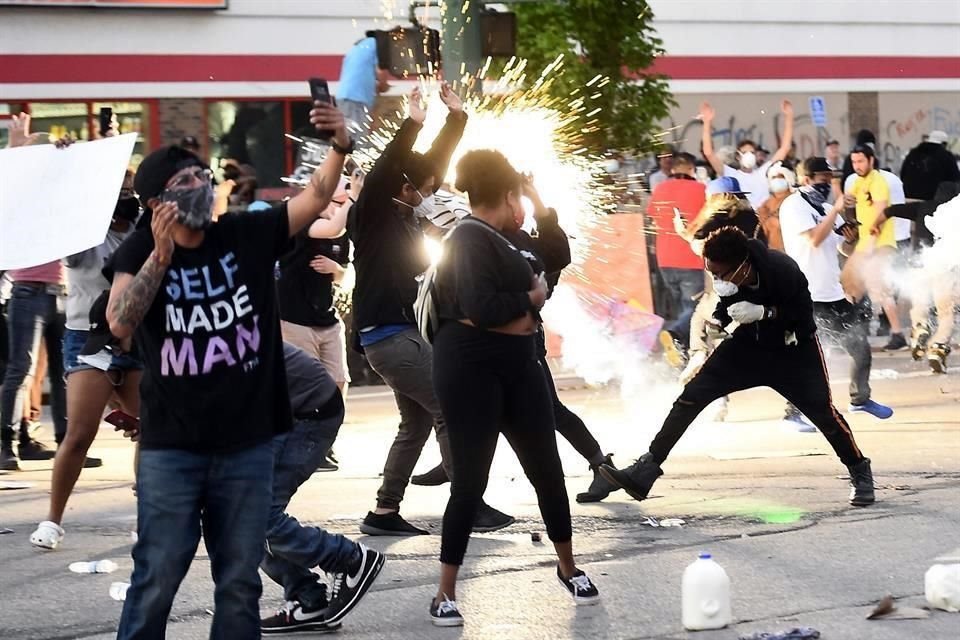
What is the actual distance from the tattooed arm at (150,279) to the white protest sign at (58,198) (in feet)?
3.66

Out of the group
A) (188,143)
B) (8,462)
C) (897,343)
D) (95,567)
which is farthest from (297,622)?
(897,343)

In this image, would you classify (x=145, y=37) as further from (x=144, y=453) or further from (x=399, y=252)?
(x=144, y=453)

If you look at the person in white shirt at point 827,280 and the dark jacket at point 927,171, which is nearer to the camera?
the person in white shirt at point 827,280

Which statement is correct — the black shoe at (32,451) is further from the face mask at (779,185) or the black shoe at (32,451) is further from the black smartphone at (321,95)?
the face mask at (779,185)

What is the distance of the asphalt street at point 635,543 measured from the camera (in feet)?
20.9

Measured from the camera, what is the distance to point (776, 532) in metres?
7.88

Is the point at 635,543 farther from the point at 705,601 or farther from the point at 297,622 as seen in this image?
the point at 297,622

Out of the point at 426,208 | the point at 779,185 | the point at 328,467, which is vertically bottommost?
the point at 328,467

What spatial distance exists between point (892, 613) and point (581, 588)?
115 centimetres

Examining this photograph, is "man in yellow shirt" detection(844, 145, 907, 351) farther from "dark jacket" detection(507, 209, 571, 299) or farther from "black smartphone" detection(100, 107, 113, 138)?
"black smartphone" detection(100, 107, 113, 138)

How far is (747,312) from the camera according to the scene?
843 cm

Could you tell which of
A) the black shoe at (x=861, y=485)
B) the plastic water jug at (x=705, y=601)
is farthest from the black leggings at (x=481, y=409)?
the black shoe at (x=861, y=485)

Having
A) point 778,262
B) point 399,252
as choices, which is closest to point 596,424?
point 778,262

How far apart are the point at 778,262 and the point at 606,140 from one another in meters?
10.5
